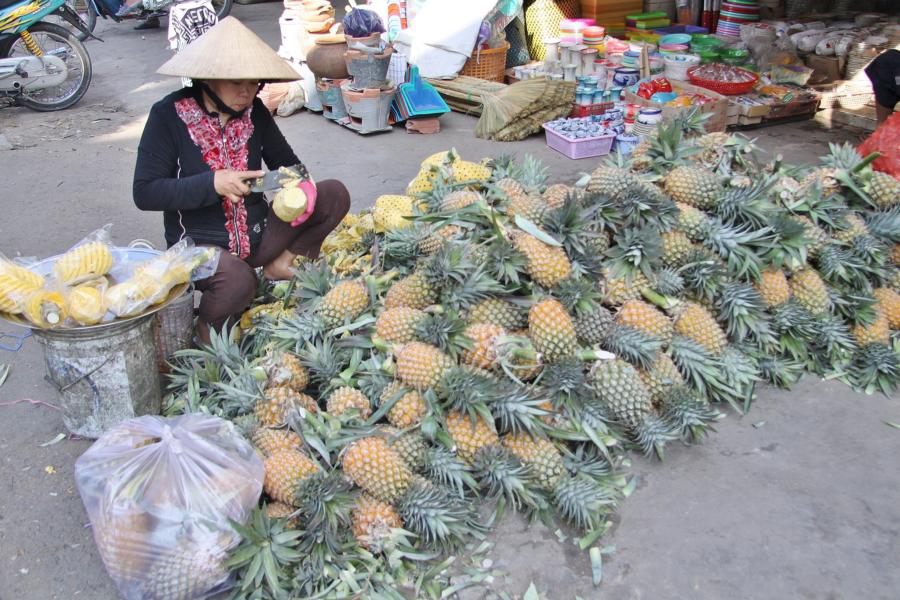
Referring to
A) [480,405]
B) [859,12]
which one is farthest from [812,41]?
[480,405]

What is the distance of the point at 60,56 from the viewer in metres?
7.57

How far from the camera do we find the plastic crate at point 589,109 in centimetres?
662

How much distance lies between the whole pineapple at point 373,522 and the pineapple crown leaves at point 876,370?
7.08ft

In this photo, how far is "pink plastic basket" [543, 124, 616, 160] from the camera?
603 centimetres

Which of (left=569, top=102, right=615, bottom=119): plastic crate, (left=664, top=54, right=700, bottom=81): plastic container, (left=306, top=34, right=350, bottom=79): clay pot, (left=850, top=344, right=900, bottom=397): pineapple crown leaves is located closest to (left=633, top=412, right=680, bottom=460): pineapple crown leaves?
(left=850, top=344, right=900, bottom=397): pineapple crown leaves

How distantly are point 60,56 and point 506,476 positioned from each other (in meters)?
7.47

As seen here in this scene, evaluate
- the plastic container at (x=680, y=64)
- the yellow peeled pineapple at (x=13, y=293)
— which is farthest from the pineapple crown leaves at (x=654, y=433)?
the plastic container at (x=680, y=64)

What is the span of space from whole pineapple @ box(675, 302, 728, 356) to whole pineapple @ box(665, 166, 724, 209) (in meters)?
0.55

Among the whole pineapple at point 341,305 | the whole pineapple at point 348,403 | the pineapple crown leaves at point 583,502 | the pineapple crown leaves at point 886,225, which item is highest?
A: the whole pineapple at point 341,305

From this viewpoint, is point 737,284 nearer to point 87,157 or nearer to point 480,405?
point 480,405

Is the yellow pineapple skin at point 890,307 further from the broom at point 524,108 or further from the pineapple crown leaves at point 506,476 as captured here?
the broom at point 524,108

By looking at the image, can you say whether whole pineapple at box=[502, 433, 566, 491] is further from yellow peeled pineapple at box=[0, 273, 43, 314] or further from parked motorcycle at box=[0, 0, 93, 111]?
parked motorcycle at box=[0, 0, 93, 111]

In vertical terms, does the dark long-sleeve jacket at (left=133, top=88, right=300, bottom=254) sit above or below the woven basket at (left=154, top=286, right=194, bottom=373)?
above

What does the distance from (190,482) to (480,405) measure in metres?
0.92
